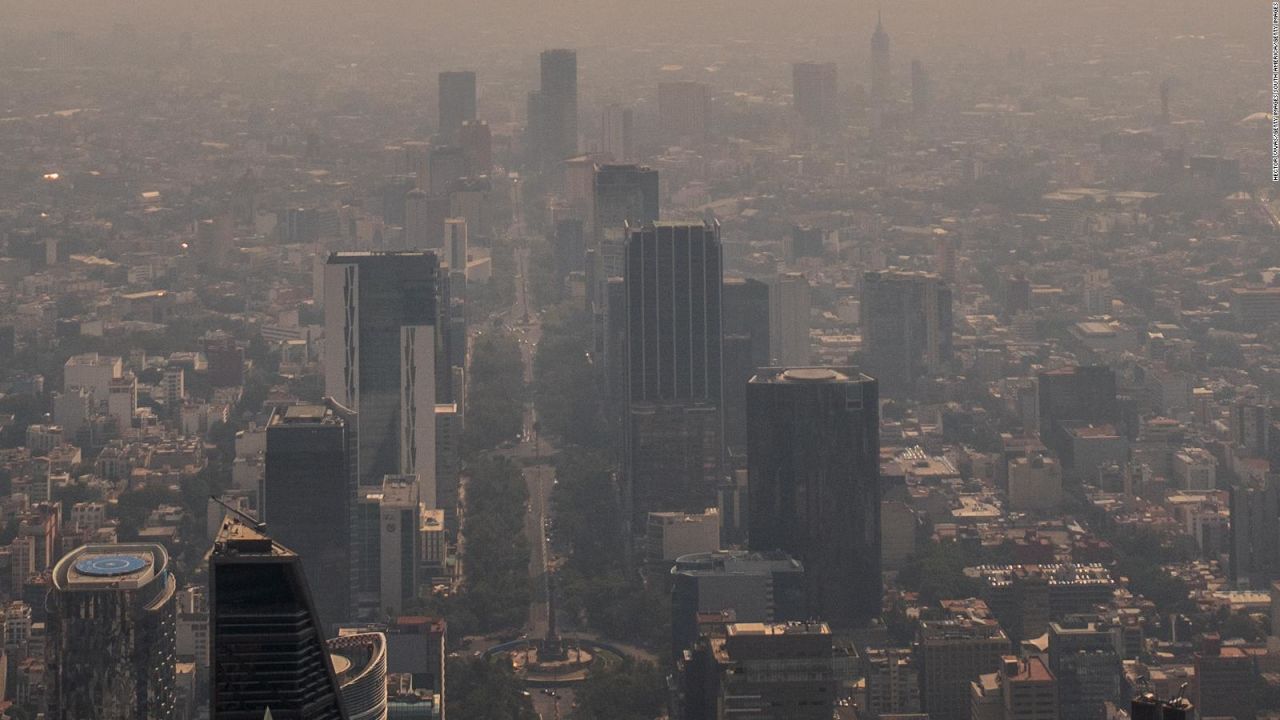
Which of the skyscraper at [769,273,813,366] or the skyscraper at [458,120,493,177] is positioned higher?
the skyscraper at [458,120,493,177]

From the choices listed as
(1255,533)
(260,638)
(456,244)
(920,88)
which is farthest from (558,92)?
(260,638)

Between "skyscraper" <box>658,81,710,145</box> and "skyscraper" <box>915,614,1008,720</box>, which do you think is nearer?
"skyscraper" <box>915,614,1008,720</box>

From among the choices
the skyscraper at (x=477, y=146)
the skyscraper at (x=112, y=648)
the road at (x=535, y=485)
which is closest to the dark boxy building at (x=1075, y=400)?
the road at (x=535, y=485)

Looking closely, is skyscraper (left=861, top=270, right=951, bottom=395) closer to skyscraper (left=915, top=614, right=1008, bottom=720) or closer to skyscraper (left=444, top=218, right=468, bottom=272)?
skyscraper (left=444, top=218, right=468, bottom=272)

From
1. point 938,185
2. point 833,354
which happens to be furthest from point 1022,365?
point 938,185

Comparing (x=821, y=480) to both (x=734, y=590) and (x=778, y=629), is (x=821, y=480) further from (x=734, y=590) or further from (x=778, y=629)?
(x=778, y=629)

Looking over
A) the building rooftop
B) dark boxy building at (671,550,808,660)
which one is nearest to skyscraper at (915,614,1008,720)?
dark boxy building at (671,550,808,660)

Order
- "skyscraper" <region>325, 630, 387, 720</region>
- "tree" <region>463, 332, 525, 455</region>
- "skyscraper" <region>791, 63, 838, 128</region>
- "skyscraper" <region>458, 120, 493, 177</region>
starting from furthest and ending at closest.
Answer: "skyscraper" <region>791, 63, 838, 128</region>, "skyscraper" <region>458, 120, 493, 177</region>, "tree" <region>463, 332, 525, 455</region>, "skyscraper" <region>325, 630, 387, 720</region>
